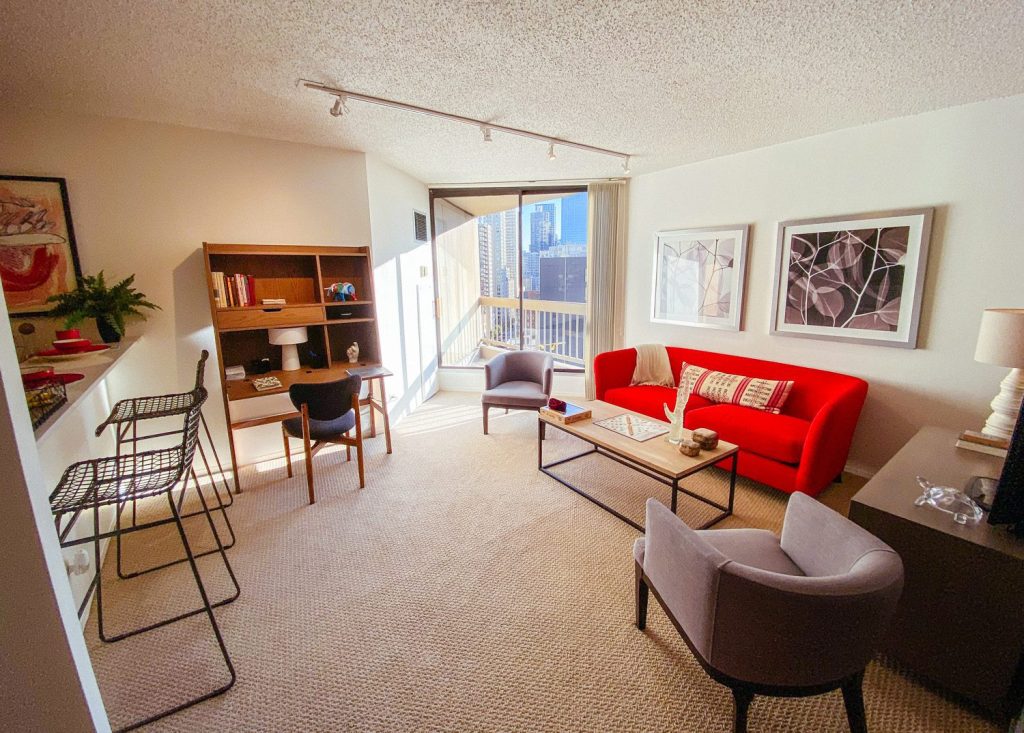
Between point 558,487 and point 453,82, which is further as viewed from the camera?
point 558,487

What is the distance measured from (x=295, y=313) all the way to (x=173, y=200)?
1.05m

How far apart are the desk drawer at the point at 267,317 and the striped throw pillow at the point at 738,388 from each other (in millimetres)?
3150

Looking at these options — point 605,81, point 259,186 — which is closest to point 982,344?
point 605,81

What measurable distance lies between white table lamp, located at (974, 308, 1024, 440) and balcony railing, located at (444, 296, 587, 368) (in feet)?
10.5

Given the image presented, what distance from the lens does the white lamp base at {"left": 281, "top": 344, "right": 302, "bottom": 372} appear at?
338 cm

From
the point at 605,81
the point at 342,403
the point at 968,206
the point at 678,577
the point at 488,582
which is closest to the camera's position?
the point at 678,577

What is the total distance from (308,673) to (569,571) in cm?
122

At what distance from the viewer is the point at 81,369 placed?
79.9 inches

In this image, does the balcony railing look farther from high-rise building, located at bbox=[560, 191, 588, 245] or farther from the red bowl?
the red bowl

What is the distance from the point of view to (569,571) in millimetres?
2150

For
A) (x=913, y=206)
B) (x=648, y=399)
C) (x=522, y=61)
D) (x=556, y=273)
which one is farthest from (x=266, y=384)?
(x=913, y=206)

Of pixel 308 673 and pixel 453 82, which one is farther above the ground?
pixel 453 82

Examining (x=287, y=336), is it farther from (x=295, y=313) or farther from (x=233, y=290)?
(x=233, y=290)

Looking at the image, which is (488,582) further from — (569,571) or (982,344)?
(982,344)
